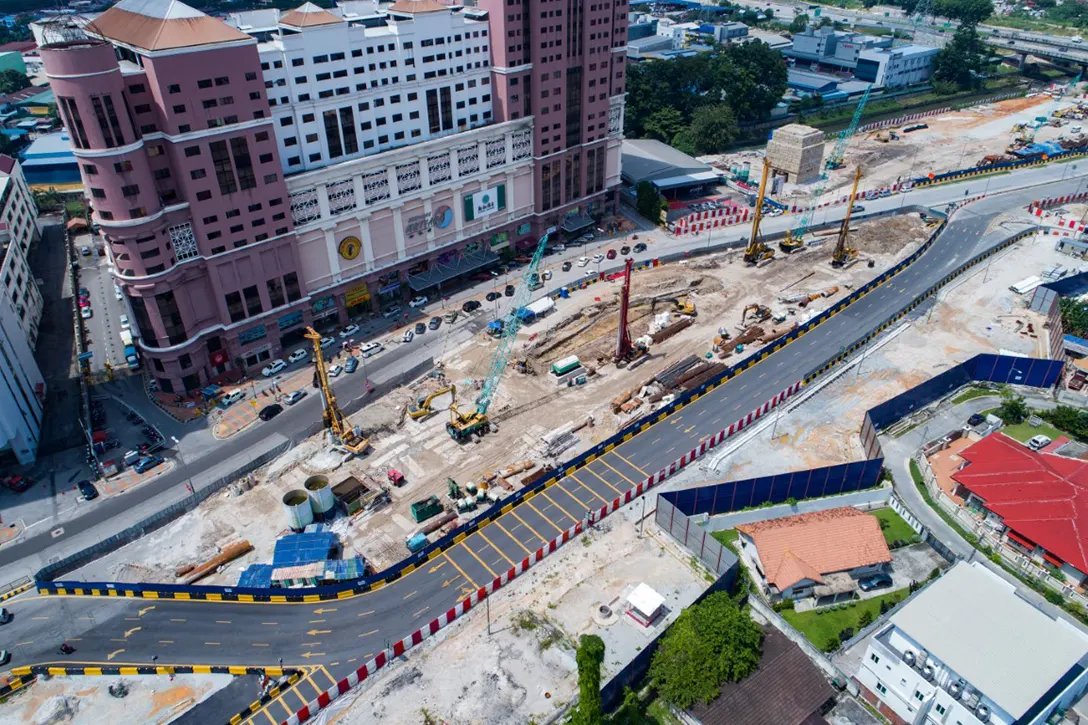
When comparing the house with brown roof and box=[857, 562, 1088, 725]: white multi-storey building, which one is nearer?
box=[857, 562, 1088, 725]: white multi-storey building

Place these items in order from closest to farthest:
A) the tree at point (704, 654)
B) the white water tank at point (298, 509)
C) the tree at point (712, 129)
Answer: the tree at point (704, 654) → the white water tank at point (298, 509) → the tree at point (712, 129)

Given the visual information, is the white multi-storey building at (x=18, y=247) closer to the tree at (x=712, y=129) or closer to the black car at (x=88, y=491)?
the black car at (x=88, y=491)

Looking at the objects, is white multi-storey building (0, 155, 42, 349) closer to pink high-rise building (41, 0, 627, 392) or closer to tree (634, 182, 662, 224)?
pink high-rise building (41, 0, 627, 392)

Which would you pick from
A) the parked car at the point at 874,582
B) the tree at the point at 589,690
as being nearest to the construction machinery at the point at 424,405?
the tree at the point at 589,690

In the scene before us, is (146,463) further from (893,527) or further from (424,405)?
(893,527)

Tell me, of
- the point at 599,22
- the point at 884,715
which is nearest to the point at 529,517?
the point at 884,715

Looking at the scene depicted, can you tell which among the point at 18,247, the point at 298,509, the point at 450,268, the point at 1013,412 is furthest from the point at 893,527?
the point at 18,247

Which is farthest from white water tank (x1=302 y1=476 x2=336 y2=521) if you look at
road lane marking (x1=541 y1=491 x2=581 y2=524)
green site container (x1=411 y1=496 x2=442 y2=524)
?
road lane marking (x1=541 y1=491 x2=581 y2=524)
